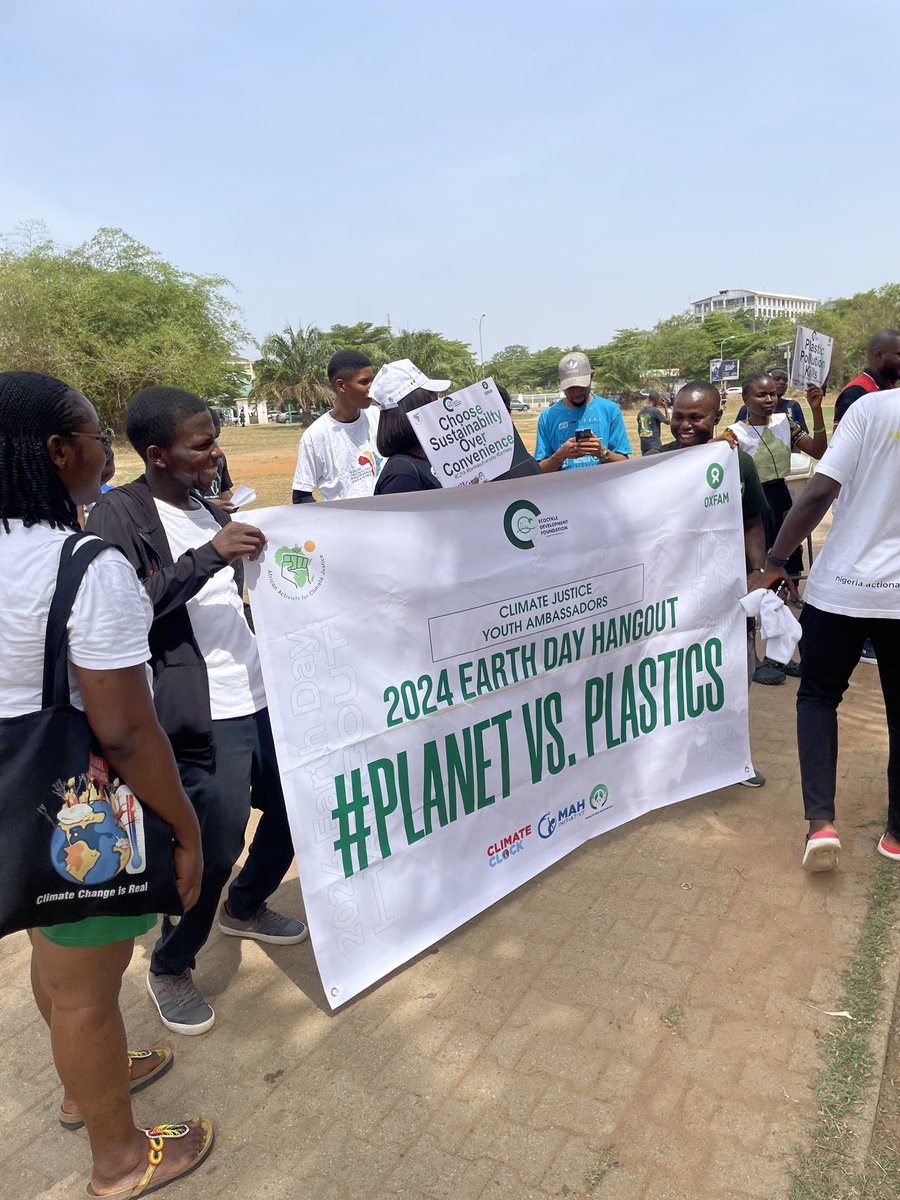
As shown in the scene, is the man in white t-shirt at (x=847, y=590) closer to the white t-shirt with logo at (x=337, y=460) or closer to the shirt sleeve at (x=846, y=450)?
the shirt sleeve at (x=846, y=450)

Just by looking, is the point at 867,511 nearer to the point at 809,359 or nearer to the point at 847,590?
the point at 847,590

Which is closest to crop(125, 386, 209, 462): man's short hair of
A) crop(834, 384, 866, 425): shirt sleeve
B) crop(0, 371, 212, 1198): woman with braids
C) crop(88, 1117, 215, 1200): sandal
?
crop(0, 371, 212, 1198): woman with braids

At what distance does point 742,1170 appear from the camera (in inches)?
79.1

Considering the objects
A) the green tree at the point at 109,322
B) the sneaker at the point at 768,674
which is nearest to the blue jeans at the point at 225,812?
the sneaker at the point at 768,674

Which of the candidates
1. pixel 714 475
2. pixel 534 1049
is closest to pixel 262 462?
pixel 714 475

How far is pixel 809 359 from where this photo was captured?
646 centimetres

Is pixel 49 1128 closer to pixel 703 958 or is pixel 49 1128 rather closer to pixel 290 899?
pixel 290 899

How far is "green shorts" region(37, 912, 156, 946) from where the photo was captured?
1783 millimetres

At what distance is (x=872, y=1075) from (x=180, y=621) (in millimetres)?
2256

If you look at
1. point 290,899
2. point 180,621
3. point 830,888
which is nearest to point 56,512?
point 180,621

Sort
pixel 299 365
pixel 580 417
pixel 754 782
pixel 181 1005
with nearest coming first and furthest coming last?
pixel 181 1005, pixel 754 782, pixel 580 417, pixel 299 365

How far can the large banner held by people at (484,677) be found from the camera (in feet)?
8.39

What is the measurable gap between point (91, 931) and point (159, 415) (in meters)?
1.37

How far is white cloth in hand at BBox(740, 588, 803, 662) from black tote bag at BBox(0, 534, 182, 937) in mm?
2523
